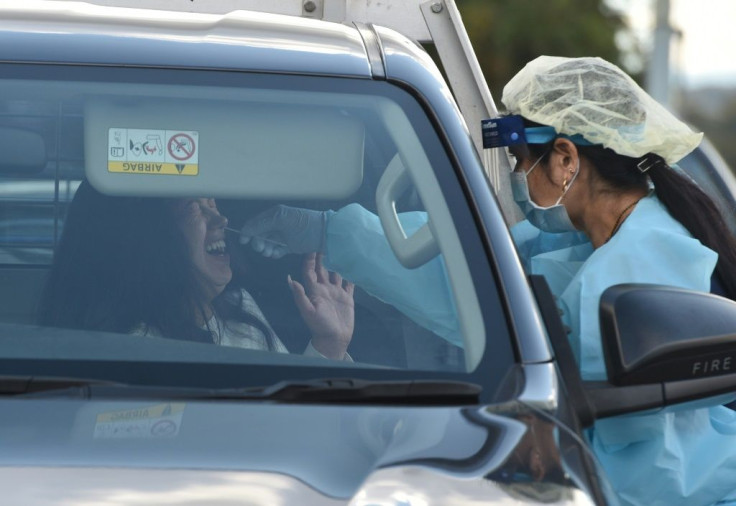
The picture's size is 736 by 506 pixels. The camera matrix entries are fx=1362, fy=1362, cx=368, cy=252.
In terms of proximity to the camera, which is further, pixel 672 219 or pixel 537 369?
pixel 672 219

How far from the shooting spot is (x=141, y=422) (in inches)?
81.4

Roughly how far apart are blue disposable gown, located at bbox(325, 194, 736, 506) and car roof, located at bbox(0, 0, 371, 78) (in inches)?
12.0

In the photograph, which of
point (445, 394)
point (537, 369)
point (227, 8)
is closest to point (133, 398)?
point (445, 394)

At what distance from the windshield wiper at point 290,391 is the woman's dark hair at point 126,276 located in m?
0.16

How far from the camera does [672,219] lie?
3.29 meters

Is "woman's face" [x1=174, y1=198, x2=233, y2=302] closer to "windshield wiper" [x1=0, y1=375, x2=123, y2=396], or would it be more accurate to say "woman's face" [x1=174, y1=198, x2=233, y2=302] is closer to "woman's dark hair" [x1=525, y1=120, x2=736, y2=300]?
"windshield wiper" [x1=0, y1=375, x2=123, y2=396]

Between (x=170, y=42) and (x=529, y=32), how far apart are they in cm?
2511

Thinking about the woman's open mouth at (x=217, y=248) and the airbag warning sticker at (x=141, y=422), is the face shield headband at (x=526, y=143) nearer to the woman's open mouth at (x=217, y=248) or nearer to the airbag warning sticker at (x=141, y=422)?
the woman's open mouth at (x=217, y=248)

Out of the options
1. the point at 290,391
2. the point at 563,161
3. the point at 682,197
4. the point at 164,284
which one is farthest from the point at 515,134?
the point at 290,391

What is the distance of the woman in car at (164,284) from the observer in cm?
235

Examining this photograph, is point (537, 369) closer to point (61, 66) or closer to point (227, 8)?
point (61, 66)

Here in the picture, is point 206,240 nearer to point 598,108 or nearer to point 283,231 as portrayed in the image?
point 283,231

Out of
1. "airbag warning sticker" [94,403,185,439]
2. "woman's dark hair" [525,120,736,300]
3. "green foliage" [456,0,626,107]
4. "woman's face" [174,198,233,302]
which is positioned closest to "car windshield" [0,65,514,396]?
"woman's face" [174,198,233,302]

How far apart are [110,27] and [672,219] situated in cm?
145
